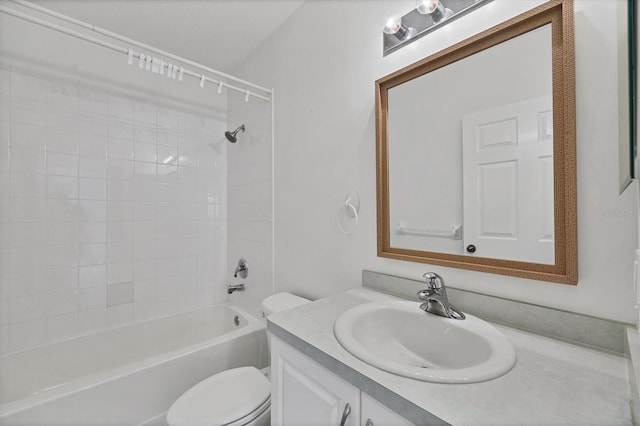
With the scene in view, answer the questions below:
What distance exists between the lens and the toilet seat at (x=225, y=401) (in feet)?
3.48

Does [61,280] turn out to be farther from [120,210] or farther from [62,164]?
[62,164]

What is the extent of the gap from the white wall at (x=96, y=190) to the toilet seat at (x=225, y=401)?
114 centimetres

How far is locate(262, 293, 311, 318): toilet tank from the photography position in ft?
4.81

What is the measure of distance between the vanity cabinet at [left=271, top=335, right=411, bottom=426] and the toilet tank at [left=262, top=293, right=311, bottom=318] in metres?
0.55

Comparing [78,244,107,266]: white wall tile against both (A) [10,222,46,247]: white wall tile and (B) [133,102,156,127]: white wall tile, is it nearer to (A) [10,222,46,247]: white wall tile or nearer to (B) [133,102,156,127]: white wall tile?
(A) [10,222,46,247]: white wall tile

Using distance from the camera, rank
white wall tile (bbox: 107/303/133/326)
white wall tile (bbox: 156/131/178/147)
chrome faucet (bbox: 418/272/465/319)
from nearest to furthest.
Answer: chrome faucet (bbox: 418/272/465/319) < white wall tile (bbox: 107/303/133/326) < white wall tile (bbox: 156/131/178/147)

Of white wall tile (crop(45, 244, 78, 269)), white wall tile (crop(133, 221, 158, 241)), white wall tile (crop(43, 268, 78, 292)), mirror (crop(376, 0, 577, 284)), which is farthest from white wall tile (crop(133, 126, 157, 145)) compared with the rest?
mirror (crop(376, 0, 577, 284))

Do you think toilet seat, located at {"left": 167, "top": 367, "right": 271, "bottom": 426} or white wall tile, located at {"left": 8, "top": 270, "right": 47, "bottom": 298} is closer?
toilet seat, located at {"left": 167, "top": 367, "right": 271, "bottom": 426}

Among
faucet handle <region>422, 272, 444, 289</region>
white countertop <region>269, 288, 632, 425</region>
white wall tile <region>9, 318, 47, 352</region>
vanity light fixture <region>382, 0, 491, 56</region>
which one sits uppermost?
vanity light fixture <region>382, 0, 491, 56</region>

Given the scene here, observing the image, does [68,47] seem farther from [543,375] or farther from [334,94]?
[543,375]

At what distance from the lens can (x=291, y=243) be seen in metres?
1.73

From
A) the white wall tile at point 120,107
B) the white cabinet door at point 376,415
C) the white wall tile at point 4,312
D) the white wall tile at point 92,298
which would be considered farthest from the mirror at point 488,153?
the white wall tile at point 4,312

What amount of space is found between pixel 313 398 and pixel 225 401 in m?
0.64

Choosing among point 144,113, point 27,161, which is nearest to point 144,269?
point 27,161
